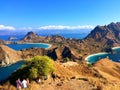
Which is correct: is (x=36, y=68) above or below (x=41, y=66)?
below

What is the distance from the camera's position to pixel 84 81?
38719 mm

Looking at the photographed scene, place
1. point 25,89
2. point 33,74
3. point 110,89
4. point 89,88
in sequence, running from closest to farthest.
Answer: point 110,89, point 25,89, point 89,88, point 33,74

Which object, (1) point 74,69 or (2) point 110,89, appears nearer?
(2) point 110,89

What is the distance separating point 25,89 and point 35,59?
14204 millimetres

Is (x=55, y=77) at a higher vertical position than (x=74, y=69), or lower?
higher

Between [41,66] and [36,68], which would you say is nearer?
[36,68]

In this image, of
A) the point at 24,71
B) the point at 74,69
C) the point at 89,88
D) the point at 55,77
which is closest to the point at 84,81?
the point at 89,88

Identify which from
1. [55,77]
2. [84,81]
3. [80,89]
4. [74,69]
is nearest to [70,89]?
[80,89]

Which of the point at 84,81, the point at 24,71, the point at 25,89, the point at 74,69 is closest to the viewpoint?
the point at 25,89

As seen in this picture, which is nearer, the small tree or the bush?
the bush

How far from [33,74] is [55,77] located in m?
6.03

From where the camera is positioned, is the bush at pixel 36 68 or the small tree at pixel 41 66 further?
the small tree at pixel 41 66

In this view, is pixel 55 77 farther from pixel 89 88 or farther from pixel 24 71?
pixel 89 88

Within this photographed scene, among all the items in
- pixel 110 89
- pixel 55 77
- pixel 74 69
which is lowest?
pixel 74 69
